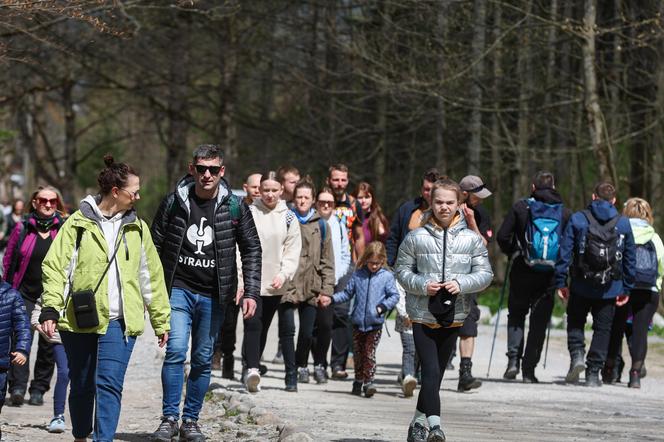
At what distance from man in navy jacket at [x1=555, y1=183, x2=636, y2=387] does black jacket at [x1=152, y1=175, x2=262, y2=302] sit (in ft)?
15.7

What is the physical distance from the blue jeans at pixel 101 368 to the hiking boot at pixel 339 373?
5.57m

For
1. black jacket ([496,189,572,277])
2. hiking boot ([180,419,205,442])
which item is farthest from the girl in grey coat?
black jacket ([496,189,572,277])

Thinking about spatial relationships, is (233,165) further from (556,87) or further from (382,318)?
(382,318)

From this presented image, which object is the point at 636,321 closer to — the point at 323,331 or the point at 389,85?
the point at 323,331

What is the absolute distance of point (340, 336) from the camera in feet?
41.8

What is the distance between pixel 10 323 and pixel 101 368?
1093mm

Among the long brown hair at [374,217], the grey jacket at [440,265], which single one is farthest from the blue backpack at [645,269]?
the grey jacket at [440,265]

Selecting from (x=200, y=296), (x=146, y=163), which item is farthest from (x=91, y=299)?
Result: (x=146, y=163)

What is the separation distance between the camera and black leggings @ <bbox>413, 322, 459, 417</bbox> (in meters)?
7.71

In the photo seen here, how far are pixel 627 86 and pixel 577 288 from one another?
36.4 feet

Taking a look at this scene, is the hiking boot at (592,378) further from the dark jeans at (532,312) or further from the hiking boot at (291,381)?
the hiking boot at (291,381)

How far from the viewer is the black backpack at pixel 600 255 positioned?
1213 cm

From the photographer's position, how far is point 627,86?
22.7 m

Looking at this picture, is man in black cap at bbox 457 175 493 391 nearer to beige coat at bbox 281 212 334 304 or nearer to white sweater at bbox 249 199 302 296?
beige coat at bbox 281 212 334 304
